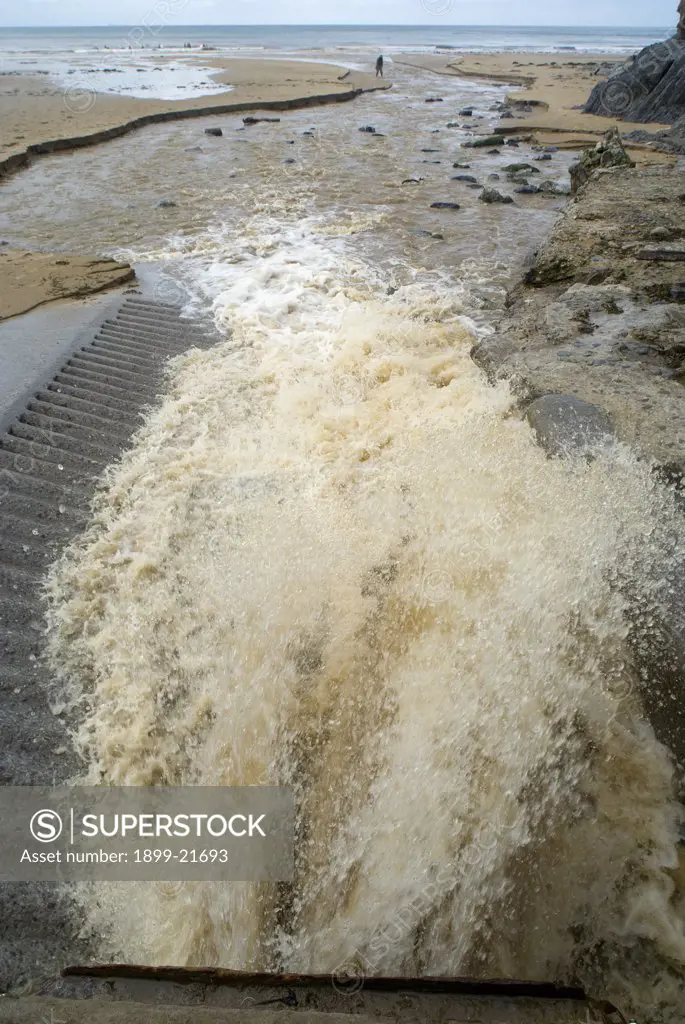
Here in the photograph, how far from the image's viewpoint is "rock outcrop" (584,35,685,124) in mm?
19156

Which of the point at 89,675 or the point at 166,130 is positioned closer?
the point at 89,675

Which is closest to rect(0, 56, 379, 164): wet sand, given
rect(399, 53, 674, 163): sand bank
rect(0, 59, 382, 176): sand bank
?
rect(0, 59, 382, 176): sand bank

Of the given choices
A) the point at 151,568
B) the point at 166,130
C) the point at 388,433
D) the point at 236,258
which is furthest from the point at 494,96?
the point at 151,568

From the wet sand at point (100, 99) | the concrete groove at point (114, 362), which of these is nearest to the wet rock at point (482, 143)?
the wet sand at point (100, 99)

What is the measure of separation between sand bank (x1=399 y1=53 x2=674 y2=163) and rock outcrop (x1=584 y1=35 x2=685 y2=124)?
64 cm

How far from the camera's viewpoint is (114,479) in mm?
4543

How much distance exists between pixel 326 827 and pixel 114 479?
2.97 m

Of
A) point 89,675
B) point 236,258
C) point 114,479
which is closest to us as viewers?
point 89,675

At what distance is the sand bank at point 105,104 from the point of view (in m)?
15.4

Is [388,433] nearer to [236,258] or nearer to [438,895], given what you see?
[438,895]

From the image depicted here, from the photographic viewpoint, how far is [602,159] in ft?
35.8
